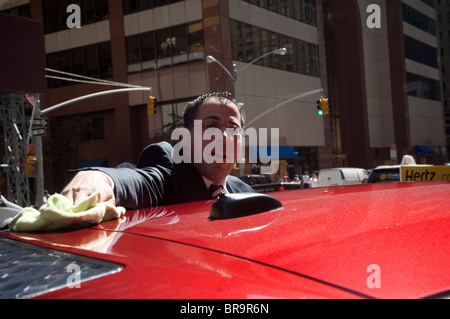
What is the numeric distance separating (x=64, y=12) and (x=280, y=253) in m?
34.7

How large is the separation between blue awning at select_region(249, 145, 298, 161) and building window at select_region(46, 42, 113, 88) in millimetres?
10135

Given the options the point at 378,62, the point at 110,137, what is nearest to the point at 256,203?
the point at 110,137

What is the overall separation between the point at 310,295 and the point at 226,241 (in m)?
0.36

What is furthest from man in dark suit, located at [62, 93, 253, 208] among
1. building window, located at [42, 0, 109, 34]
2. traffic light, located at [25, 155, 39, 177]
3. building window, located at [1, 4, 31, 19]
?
building window, located at [1, 4, 31, 19]

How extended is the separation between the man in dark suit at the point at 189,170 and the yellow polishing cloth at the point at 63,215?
13.3 inches

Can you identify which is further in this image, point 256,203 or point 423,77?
point 423,77

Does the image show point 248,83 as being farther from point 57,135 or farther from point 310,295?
point 310,295

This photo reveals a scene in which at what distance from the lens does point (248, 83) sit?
28375 mm

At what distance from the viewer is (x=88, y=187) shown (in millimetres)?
1767

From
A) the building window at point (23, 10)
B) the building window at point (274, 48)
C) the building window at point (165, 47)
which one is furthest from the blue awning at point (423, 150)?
the building window at point (23, 10)

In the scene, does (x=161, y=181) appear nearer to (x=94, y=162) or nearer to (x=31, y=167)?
(x=31, y=167)

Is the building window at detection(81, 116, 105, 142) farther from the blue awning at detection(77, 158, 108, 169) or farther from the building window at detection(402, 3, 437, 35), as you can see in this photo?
the building window at detection(402, 3, 437, 35)

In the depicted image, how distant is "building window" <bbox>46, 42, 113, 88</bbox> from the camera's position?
31250 millimetres
